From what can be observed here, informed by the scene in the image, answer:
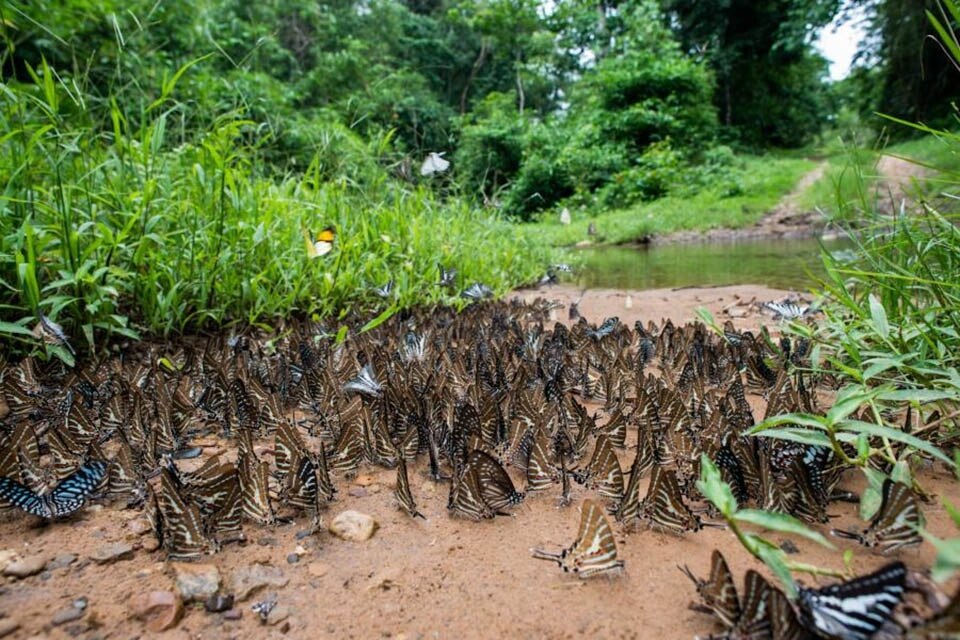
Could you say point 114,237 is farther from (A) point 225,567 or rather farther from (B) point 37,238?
(A) point 225,567

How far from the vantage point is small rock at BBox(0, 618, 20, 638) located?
0.99 m

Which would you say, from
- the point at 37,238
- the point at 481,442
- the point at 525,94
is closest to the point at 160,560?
the point at 481,442

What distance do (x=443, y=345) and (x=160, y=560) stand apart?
1509 millimetres

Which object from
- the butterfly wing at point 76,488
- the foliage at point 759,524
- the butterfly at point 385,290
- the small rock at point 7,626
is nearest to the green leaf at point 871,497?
the foliage at point 759,524

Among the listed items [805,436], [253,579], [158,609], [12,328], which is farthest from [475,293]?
[158,609]

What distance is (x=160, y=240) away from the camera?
262 cm

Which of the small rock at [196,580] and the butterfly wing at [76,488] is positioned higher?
the butterfly wing at [76,488]

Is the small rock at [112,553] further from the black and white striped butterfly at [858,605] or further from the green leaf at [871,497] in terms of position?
the green leaf at [871,497]

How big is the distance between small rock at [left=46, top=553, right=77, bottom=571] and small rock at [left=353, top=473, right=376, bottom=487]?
655mm

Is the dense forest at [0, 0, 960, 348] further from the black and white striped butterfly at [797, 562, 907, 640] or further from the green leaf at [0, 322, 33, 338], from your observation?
the black and white striped butterfly at [797, 562, 907, 640]

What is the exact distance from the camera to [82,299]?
236 cm

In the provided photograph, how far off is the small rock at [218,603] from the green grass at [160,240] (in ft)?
5.36

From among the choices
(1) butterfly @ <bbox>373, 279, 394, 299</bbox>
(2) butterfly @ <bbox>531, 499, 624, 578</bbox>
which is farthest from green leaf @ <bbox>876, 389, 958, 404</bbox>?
(1) butterfly @ <bbox>373, 279, 394, 299</bbox>

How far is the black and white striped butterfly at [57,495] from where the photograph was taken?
4.25ft
